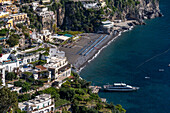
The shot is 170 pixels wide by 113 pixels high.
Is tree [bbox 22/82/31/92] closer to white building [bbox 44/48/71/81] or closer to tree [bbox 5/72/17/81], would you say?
tree [bbox 5/72/17/81]

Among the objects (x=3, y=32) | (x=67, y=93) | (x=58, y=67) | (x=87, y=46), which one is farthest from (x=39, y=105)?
(x=87, y=46)

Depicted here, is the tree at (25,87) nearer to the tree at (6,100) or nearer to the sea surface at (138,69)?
the tree at (6,100)

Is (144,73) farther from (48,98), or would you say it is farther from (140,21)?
(140,21)

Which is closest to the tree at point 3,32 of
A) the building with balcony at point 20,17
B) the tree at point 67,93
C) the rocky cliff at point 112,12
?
the building with balcony at point 20,17

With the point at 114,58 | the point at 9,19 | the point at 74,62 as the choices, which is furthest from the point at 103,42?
the point at 9,19

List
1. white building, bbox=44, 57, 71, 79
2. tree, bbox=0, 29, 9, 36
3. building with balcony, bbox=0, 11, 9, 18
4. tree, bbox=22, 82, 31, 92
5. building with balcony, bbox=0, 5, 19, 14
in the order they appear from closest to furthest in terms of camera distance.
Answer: tree, bbox=22, 82, 31, 92 → white building, bbox=44, 57, 71, 79 → tree, bbox=0, 29, 9, 36 → building with balcony, bbox=0, 11, 9, 18 → building with balcony, bbox=0, 5, 19, 14

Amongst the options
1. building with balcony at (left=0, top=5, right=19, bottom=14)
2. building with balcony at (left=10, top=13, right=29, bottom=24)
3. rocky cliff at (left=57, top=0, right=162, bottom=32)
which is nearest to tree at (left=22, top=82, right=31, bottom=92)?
building with balcony at (left=10, top=13, right=29, bottom=24)
